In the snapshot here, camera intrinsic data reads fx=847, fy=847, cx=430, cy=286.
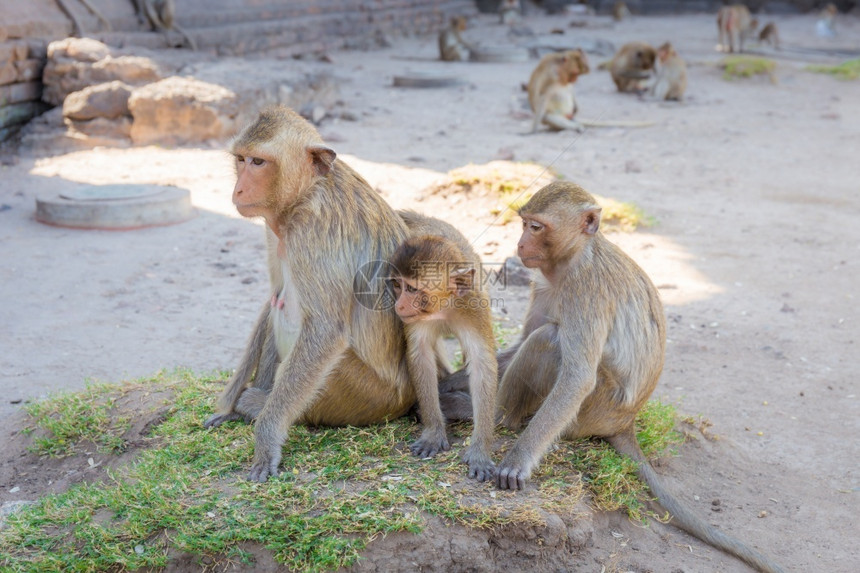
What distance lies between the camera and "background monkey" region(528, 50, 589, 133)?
496 inches

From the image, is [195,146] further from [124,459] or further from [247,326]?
[124,459]

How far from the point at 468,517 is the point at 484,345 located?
2.56 ft

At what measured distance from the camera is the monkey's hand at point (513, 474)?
3.57 metres

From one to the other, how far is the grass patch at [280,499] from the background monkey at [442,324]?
13 centimetres

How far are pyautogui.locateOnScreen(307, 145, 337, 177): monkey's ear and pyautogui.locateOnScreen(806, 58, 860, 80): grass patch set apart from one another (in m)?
17.1

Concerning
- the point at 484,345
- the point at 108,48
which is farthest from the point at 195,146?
the point at 484,345

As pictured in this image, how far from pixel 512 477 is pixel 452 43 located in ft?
56.7

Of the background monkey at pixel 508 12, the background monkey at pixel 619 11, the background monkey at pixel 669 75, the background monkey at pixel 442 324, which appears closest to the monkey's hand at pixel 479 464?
the background monkey at pixel 442 324

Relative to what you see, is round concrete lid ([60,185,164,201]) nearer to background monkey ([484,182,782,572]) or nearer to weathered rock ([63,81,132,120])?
weathered rock ([63,81,132,120])

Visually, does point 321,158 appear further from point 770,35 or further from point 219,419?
point 770,35

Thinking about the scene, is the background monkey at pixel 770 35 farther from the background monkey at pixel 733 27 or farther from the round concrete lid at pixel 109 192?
the round concrete lid at pixel 109 192

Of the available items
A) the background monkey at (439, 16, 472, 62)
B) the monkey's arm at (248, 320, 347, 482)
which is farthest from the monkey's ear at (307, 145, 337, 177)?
the background monkey at (439, 16, 472, 62)

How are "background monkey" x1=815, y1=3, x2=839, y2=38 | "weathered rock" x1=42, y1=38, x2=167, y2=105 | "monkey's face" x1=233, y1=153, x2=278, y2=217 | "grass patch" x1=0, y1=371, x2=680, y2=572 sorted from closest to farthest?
"grass patch" x1=0, y1=371, x2=680, y2=572 → "monkey's face" x1=233, y1=153, x2=278, y2=217 → "weathered rock" x1=42, y1=38, x2=167, y2=105 → "background monkey" x1=815, y1=3, x2=839, y2=38

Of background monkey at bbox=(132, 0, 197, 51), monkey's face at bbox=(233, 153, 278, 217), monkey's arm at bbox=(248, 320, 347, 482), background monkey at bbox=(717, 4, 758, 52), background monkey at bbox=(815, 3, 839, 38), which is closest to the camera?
monkey's face at bbox=(233, 153, 278, 217)
